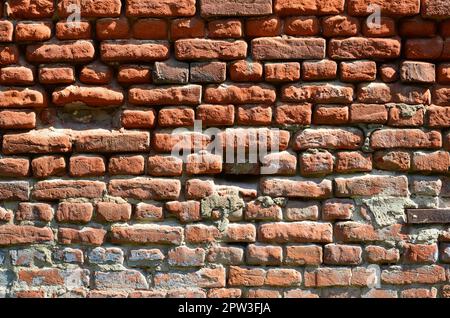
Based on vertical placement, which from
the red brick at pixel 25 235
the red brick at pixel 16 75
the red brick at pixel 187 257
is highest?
the red brick at pixel 16 75

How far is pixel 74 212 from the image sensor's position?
2.35m

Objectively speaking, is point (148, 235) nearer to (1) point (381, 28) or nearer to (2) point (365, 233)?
(2) point (365, 233)

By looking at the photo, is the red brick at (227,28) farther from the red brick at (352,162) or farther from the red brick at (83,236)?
the red brick at (83,236)

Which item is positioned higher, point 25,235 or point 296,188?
point 296,188

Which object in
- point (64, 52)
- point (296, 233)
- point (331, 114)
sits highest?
point (64, 52)

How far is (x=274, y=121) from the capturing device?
2346 millimetres

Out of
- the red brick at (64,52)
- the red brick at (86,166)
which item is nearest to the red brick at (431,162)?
the red brick at (86,166)

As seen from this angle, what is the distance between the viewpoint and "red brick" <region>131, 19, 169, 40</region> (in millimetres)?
2330

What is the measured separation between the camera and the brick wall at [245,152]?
2330mm

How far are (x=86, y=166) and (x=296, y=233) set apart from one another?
989 mm

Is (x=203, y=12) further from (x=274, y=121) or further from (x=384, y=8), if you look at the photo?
(x=384, y=8)

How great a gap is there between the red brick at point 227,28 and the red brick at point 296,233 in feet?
2.83

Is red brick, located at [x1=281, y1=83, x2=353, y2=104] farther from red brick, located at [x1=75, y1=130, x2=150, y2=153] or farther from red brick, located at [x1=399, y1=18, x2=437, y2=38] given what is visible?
red brick, located at [x1=75, y1=130, x2=150, y2=153]

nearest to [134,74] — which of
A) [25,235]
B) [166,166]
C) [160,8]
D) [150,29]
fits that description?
[150,29]
